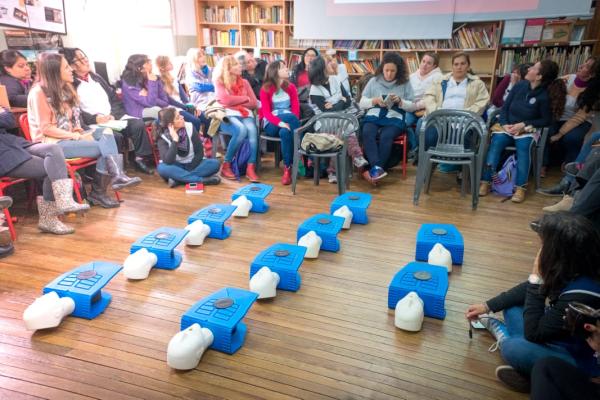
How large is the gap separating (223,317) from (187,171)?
2.61 m

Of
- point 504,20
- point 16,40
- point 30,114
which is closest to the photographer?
point 30,114

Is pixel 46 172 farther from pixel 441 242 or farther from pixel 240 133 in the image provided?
pixel 441 242

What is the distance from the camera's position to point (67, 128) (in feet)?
11.3

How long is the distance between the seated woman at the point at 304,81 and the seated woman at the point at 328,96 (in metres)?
0.10

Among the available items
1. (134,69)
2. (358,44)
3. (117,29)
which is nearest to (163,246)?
(134,69)

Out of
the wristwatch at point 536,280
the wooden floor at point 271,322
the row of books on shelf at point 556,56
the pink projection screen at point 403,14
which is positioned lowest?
the wooden floor at point 271,322

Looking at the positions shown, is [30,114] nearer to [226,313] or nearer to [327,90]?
[226,313]

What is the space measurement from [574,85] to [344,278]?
3.75 metres

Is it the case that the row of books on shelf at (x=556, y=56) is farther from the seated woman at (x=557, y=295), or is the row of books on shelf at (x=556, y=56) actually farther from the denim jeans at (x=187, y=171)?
the seated woman at (x=557, y=295)

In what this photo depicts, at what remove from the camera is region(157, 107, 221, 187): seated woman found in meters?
4.07

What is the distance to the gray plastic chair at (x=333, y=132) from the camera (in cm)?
394

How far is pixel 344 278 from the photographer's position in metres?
2.57

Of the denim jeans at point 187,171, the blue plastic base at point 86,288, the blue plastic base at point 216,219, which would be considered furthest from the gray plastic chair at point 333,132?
the blue plastic base at point 86,288

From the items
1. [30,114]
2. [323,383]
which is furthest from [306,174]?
[323,383]
